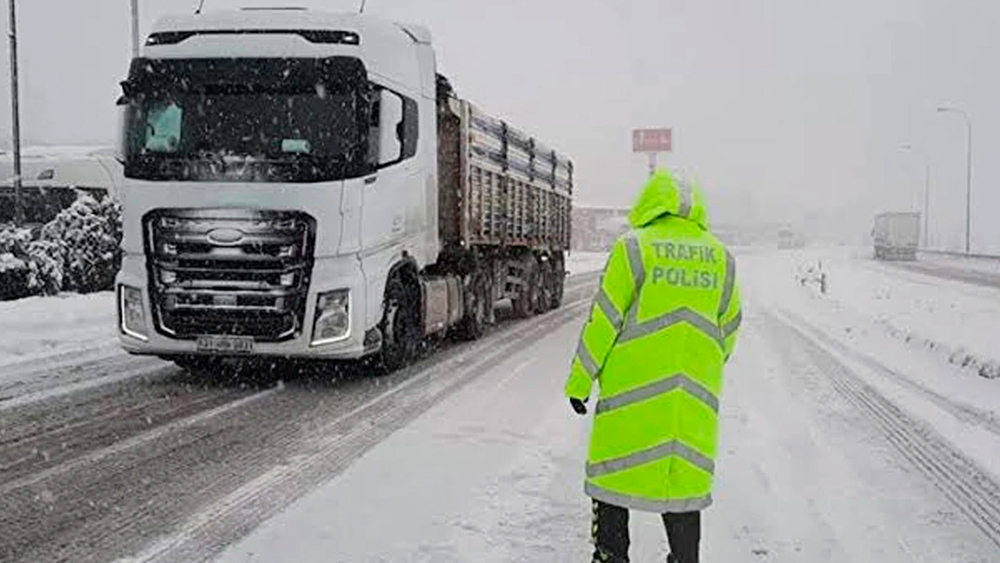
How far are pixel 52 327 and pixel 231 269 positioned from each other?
242 inches

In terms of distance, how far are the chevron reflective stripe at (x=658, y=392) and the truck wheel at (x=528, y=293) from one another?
14531 millimetres

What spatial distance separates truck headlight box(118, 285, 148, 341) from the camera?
9.56 meters

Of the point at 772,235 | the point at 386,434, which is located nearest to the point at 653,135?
the point at 772,235

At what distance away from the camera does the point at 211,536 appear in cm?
502

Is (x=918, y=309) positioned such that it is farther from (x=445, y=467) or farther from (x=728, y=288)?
(x=728, y=288)

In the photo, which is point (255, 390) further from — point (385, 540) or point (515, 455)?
point (385, 540)

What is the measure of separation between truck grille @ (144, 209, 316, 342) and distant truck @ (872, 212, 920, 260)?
64079mm

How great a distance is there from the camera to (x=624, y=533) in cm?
382

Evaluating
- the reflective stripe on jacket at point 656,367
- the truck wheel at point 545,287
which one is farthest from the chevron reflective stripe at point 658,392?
the truck wheel at point 545,287

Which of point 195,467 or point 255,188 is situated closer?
point 195,467

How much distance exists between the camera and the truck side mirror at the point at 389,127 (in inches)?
392

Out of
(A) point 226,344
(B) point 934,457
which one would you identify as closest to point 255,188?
(A) point 226,344

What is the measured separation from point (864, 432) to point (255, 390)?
5649 millimetres

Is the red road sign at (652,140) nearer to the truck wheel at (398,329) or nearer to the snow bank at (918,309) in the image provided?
the snow bank at (918,309)
